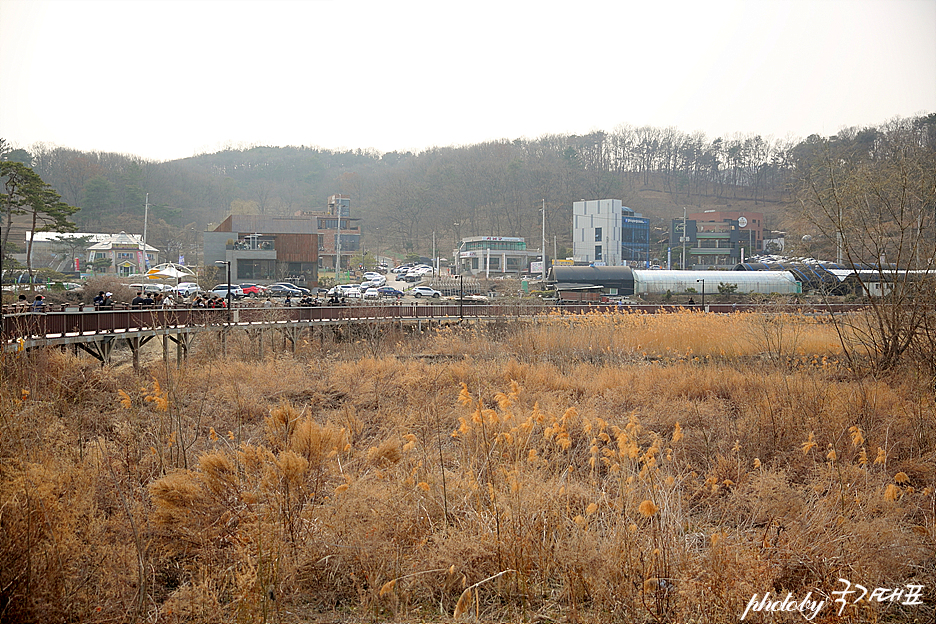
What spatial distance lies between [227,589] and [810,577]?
16.5ft

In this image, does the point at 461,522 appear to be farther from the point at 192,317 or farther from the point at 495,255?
the point at 495,255

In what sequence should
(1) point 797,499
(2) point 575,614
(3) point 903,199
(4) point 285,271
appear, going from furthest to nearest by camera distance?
(4) point 285,271, (3) point 903,199, (1) point 797,499, (2) point 575,614

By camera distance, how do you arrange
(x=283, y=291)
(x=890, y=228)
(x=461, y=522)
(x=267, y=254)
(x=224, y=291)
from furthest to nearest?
1. (x=267, y=254)
2. (x=283, y=291)
3. (x=224, y=291)
4. (x=890, y=228)
5. (x=461, y=522)

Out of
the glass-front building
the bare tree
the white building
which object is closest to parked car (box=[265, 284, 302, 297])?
the glass-front building

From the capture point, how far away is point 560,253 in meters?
101

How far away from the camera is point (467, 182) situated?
127938mm

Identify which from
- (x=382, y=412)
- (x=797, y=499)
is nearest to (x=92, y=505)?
(x=382, y=412)

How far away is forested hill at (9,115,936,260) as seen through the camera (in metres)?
111

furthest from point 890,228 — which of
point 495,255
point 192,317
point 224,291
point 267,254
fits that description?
point 495,255

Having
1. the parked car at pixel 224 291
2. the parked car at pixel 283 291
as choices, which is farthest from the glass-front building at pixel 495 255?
the parked car at pixel 224 291

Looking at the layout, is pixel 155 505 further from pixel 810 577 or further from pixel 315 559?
pixel 810 577

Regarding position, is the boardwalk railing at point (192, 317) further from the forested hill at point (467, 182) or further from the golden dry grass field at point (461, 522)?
the forested hill at point (467, 182)

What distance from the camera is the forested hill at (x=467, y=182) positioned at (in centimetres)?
11100

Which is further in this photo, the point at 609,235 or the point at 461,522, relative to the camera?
the point at 609,235
